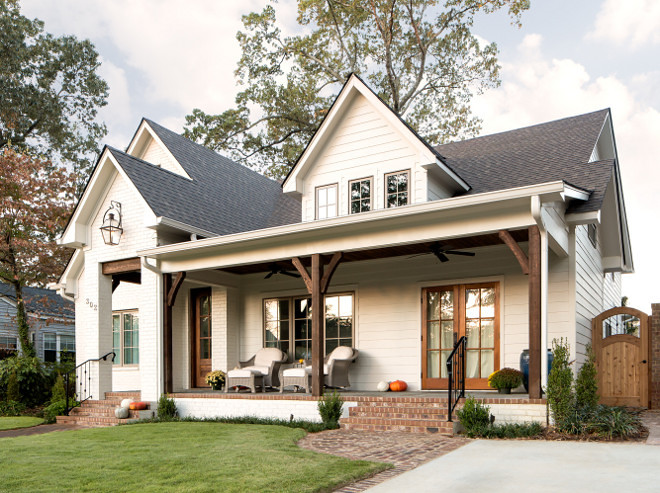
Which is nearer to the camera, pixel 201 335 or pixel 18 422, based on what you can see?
pixel 18 422

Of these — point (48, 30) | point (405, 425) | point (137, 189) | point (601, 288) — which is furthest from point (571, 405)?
point (48, 30)

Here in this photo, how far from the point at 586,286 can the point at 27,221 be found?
47.7ft

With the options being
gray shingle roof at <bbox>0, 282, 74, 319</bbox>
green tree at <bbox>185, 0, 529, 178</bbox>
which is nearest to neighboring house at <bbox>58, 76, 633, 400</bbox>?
green tree at <bbox>185, 0, 529, 178</bbox>

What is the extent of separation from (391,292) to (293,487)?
7125mm

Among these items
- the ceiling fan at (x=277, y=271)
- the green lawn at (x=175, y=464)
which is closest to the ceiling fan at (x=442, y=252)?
the ceiling fan at (x=277, y=271)

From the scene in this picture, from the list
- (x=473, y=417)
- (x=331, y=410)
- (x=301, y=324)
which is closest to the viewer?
(x=473, y=417)

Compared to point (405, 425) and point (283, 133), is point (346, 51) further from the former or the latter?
point (405, 425)

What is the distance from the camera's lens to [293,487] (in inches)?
195

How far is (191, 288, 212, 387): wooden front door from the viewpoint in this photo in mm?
13797

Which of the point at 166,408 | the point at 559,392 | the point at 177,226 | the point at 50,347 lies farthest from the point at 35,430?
the point at 50,347

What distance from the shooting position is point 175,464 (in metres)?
6.05

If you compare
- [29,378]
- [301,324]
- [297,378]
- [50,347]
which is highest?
[301,324]

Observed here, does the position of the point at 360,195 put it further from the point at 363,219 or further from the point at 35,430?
the point at 35,430

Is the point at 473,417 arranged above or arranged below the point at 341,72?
below
